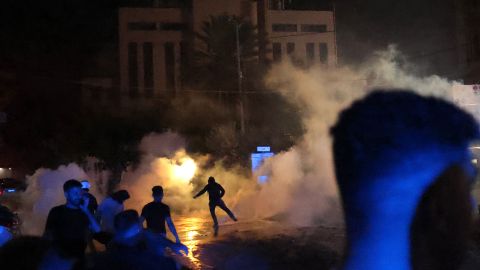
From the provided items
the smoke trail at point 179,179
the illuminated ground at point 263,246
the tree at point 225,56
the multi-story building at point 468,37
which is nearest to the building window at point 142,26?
the tree at point 225,56

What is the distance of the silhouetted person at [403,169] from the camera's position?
315cm

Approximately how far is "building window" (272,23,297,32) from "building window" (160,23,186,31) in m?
8.68

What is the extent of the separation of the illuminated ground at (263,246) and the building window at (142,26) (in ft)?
127

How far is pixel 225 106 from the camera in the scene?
3628 cm

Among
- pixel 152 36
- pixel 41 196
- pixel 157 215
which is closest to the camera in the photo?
pixel 157 215

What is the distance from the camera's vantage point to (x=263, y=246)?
1049 centimetres

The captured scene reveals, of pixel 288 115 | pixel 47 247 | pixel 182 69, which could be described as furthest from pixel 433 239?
pixel 182 69

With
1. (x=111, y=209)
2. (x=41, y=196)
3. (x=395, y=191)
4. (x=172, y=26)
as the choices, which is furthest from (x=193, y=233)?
(x=172, y=26)

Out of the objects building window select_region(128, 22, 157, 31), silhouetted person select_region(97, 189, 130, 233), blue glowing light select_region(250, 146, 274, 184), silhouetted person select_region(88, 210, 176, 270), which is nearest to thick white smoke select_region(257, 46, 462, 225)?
blue glowing light select_region(250, 146, 274, 184)

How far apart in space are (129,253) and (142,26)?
4942cm

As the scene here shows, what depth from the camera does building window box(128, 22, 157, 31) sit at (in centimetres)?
5034

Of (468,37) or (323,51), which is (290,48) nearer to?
(323,51)

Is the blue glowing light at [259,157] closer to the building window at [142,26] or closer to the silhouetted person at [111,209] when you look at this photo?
the silhouetted person at [111,209]

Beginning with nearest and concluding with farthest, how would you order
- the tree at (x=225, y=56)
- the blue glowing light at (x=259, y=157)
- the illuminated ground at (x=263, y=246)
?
1. the illuminated ground at (x=263, y=246)
2. the blue glowing light at (x=259, y=157)
3. the tree at (x=225, y=56)
